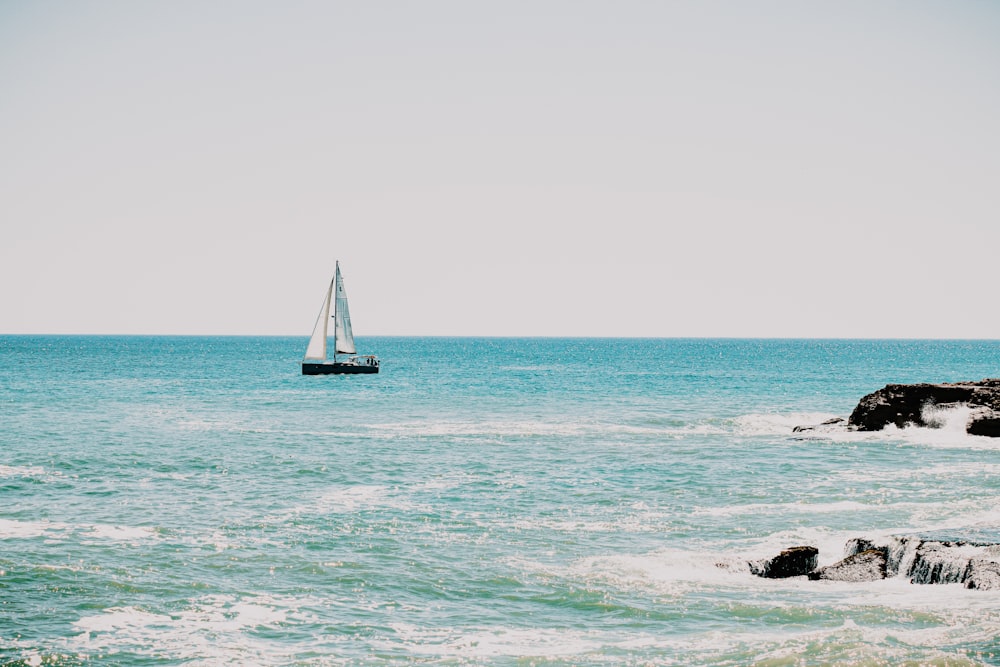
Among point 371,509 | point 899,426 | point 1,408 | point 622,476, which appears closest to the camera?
point 371,509

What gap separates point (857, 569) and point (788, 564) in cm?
183

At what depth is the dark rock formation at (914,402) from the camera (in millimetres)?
56906

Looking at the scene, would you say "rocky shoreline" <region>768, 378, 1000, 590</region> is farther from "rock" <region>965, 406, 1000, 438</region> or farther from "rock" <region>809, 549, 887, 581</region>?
"rock" <region>965, 406, 1000, 438</region>

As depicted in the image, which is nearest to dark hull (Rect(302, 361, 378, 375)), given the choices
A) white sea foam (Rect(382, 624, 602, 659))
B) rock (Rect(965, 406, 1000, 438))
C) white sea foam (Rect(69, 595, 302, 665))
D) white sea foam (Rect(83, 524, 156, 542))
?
rock (Rect(965, 406, 1000, 438))

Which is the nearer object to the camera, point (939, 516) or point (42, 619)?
point (42, 619)

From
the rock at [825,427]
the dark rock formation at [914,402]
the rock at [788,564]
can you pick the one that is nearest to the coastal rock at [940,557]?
the rock at [788,564]

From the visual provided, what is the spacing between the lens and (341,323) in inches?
4449

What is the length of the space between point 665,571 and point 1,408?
207ft

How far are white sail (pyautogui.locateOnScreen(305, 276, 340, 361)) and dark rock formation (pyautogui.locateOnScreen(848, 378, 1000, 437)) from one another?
68268 millimetres

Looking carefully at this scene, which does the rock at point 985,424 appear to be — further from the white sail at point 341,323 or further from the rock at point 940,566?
the white sail at point 341,323

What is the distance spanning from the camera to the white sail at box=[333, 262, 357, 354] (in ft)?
365

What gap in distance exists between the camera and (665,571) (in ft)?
82.5

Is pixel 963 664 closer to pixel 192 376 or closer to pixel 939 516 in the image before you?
pixel 939 516

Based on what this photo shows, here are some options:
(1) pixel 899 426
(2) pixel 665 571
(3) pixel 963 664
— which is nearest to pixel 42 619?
(2) pixel 665 571
